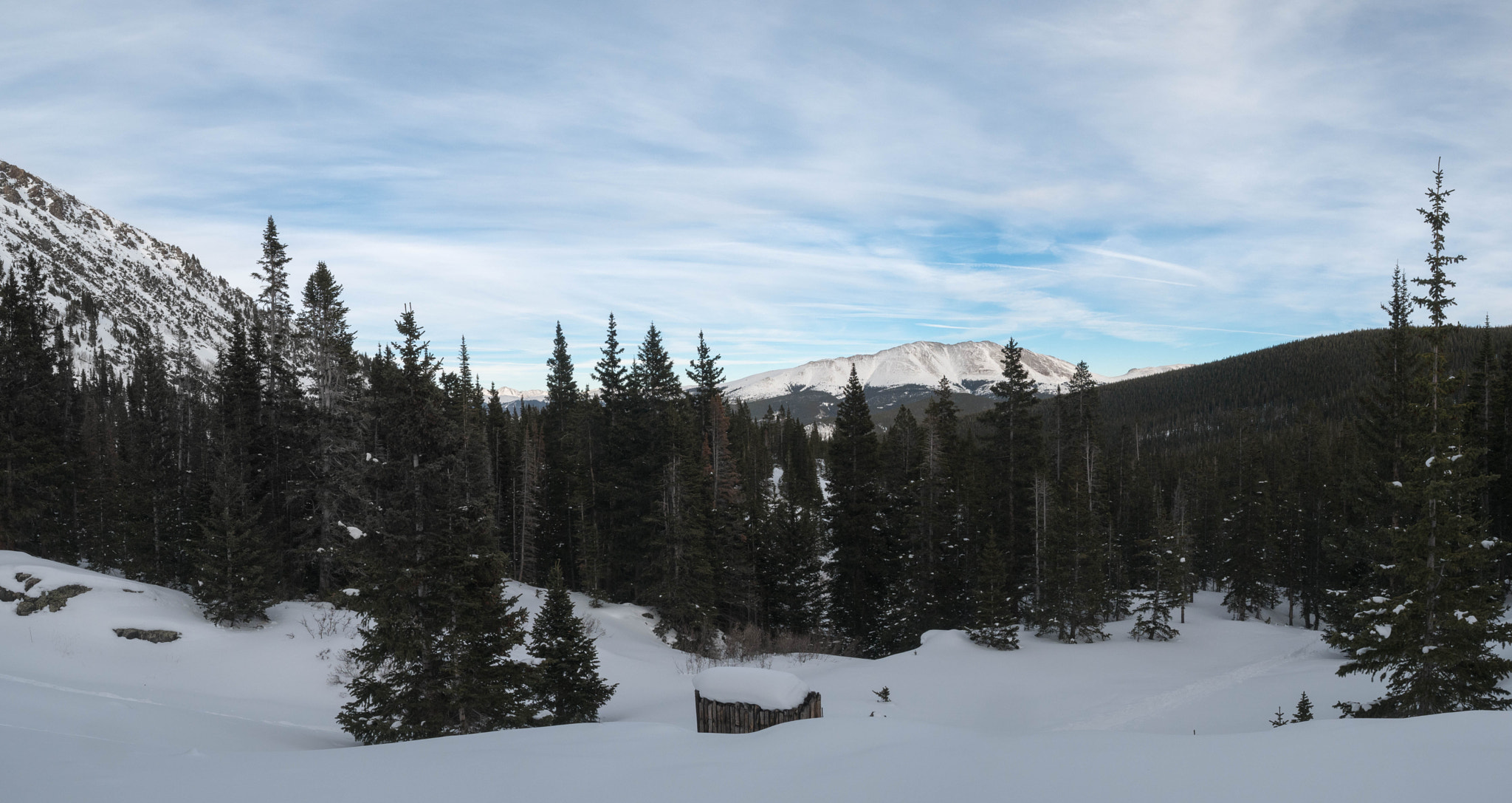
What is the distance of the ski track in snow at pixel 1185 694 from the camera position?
70.0 ft

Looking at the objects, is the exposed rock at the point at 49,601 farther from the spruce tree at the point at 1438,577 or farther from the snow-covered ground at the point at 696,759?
the spruce tree at the point at 1438,577

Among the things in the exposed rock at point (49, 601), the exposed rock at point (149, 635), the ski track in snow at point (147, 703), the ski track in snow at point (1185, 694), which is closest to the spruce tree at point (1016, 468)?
the ski track in snow at point (1185, 694)

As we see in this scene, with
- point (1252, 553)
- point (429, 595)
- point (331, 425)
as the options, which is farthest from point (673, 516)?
point (1252, 553)

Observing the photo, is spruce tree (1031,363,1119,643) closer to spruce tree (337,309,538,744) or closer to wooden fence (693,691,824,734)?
spruce tree (337,309,538,744)

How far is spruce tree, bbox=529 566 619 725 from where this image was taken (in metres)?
17.1

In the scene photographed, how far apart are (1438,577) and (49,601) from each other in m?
36.8

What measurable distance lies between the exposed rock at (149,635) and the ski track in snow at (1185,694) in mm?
26263

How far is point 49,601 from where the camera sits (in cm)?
1994

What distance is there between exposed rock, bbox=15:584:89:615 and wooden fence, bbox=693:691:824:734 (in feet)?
76.6

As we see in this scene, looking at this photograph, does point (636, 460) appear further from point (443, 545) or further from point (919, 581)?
point (443, 545)

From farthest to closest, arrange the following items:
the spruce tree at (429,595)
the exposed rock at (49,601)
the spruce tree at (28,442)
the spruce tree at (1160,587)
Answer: the spruce tree at (1160,587), the spruce tree at (28,442), the exposed rock at (49,601), the spruce tree at (429,595)

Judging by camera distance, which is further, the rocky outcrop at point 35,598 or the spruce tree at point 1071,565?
the spruce tree at point 1071,565

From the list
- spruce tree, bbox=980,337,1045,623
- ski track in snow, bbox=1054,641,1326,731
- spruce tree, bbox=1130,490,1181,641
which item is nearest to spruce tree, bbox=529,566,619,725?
ski track in snow, bbox=1054,641,1326,731

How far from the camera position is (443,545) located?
15.1 meters
